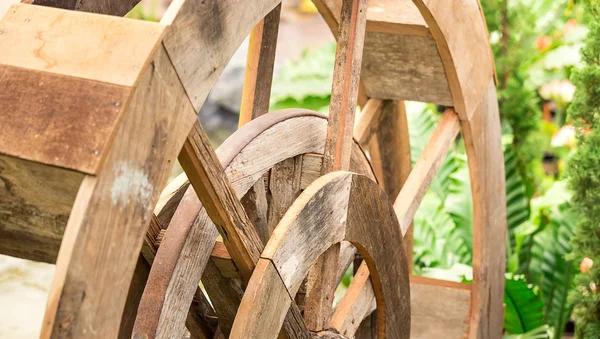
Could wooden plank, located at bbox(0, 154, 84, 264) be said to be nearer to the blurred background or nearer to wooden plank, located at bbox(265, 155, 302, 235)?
wooden plank, located at bbox(265, 155, 302, 235)

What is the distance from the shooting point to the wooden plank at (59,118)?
124cm

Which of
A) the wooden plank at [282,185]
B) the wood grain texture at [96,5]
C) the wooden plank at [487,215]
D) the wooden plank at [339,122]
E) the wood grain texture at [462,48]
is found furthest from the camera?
the wooden plank at [487,215]

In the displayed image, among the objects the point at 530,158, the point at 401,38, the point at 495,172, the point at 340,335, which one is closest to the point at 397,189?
the point at 495,172

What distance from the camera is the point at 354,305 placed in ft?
7.46

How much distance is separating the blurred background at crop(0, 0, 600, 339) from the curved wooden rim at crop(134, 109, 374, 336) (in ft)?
5.73

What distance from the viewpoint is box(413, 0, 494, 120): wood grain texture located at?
2479mm

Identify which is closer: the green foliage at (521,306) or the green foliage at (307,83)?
the green foliage at (521,306)

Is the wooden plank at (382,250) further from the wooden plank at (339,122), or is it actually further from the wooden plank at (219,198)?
the wooden plank at (219,198)

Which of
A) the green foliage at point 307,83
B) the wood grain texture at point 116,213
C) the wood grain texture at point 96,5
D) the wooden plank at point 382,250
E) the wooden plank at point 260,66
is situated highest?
the green foliage at point 307,83

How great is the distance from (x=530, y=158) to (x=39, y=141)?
4371mm

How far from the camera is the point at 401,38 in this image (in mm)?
2676

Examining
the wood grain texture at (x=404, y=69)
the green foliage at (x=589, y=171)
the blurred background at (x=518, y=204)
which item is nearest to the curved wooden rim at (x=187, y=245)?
the wood grain texture at (x=404, y=69)

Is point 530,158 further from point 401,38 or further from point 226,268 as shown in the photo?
point 226,268

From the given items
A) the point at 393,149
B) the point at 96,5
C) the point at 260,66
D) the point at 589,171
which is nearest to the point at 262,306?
the point at 96,5
